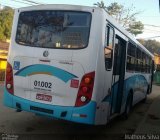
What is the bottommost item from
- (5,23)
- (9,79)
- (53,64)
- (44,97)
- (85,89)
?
(44,97)

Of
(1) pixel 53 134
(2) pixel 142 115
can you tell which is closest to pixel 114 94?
(1) pixel 53 134

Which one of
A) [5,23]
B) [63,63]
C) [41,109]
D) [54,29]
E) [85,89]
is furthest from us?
[5,23]

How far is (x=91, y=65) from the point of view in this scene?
24.1ft

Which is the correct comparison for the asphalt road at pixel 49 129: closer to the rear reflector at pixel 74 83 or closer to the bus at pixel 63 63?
the bus at pixel 63 63

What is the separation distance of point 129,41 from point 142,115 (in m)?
4.08

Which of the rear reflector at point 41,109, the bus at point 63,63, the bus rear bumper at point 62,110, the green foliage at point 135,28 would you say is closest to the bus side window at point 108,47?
the bus at point 63,63

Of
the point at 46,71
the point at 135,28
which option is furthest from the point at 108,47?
the point at 135,28

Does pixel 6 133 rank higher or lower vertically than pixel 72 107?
lower

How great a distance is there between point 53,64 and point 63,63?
25cm

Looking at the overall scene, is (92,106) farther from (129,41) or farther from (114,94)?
(129,41)

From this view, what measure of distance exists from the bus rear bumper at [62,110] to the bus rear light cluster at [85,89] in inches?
4.4

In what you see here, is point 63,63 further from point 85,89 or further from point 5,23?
point 5,23

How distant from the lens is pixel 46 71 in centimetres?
776

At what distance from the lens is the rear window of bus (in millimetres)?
7598
